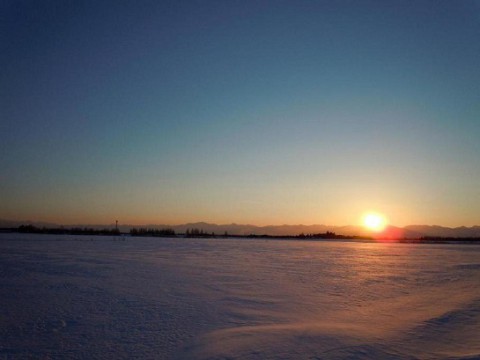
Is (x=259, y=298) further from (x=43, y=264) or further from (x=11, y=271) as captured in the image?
(x=43, y=264)

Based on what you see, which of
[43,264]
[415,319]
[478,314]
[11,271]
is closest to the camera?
[415,319]

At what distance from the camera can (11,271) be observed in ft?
32.8

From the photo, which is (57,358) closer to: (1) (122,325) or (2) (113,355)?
(2) (113,355)

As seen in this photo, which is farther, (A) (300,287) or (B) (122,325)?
(A) (300,287)

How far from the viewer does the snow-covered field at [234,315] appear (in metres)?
4.28

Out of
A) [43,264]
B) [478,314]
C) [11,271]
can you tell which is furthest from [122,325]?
[43,264]

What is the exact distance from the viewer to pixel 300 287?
331 inches

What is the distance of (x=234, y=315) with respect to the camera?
19.3ft

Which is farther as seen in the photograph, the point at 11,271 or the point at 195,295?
the point at 11,271

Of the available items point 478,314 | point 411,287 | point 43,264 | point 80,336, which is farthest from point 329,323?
point 43,264

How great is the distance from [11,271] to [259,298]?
737 centimetres

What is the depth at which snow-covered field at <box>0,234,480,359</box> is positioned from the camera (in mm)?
4277

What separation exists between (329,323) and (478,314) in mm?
2955

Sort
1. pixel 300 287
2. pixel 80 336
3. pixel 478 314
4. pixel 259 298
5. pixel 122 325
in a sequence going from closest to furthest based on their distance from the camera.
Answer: pixel 80 336, pixel 122 325, pixel 478 314, pixel 259 298, pixel 300 287
